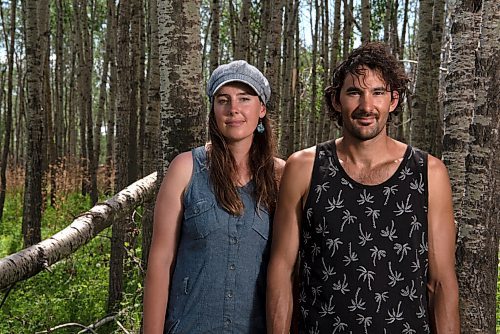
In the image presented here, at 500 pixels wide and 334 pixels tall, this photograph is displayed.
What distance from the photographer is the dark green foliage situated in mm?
6195

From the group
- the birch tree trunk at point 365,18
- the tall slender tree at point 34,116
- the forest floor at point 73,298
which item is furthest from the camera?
the birch tree trunk at point 365,18

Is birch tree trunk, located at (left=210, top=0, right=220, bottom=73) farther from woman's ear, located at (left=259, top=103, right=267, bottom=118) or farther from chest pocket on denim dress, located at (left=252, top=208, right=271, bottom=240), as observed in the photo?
chest pocket on denim dress, located at (left=252, top=208, right=271, bottom=240)

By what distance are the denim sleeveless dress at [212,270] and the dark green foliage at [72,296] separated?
2.82 meters

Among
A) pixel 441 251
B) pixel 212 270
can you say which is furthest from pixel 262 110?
pixel 441 251

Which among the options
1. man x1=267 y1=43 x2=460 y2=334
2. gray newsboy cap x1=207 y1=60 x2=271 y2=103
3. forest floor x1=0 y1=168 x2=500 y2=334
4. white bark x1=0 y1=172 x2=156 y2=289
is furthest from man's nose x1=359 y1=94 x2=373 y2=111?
forest floor x1=0 y1=168 x2=500 y2=334

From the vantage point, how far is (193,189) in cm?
226

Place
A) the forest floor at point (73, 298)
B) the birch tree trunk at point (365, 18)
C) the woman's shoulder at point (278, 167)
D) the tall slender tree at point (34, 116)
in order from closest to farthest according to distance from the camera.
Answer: the woman's shoulder at point (278, 167) → the forest floor at point (73, 298) → the tall slender tree at point (34, 116) → the birch tree trunk at point (365, 18)

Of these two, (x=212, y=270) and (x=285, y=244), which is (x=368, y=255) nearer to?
(x=285, y=244)

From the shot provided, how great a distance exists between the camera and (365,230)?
86.4 inches

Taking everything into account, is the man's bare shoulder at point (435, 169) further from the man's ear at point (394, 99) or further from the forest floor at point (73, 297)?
the forest floor at point (73, 297)

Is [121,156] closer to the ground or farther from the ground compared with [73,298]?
farther from the ground

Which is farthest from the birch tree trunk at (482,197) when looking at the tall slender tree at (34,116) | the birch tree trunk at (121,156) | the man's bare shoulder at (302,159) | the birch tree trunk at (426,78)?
the tall slender tree at (34,116)

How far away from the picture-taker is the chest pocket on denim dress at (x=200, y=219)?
2240mm

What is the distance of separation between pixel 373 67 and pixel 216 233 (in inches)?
32.7
